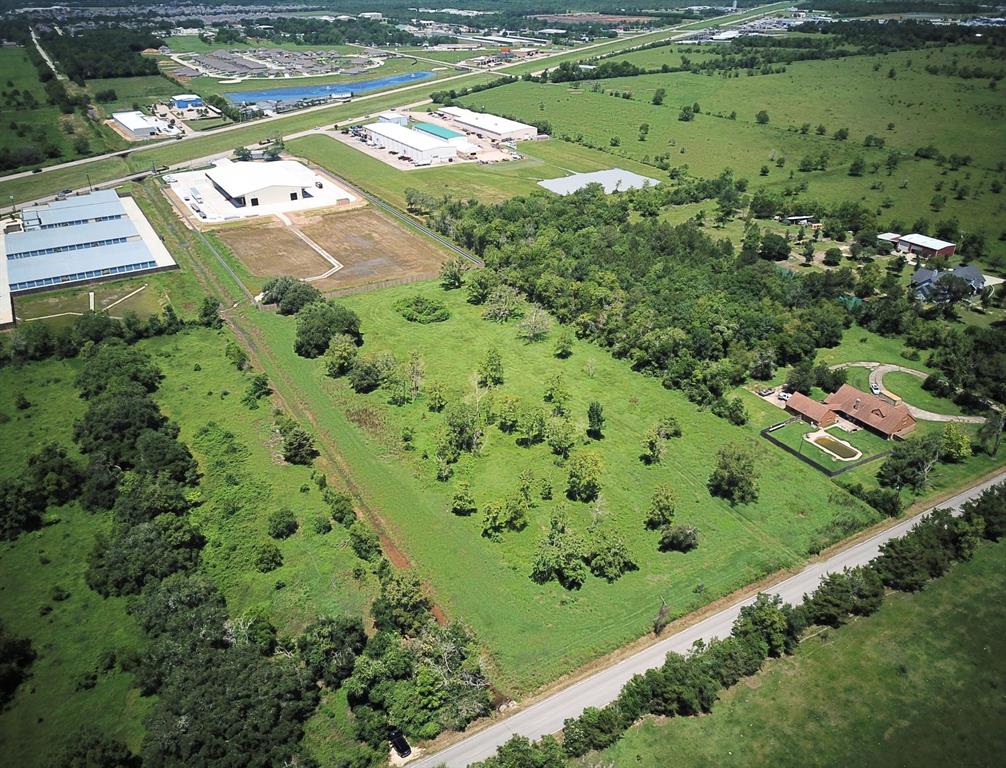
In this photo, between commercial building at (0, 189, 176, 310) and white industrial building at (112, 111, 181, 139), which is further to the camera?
white industrial building at (112, 111, 181, 139)

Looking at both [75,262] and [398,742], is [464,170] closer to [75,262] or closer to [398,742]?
[75,262]

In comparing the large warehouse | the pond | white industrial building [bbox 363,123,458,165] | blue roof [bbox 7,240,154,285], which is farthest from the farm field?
white industrial building [bbox 363,123,458,165]

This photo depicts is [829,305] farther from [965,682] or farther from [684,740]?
[684,740]

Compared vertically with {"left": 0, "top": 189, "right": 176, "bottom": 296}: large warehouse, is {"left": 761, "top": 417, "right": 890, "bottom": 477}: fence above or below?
below

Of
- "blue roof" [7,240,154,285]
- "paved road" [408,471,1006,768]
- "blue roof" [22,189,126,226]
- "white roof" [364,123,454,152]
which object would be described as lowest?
"paved road" [408,471,1006,768]

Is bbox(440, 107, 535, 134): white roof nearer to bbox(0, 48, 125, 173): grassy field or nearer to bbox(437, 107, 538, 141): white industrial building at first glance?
bbox(437, 107, 538, 141): white industrial building

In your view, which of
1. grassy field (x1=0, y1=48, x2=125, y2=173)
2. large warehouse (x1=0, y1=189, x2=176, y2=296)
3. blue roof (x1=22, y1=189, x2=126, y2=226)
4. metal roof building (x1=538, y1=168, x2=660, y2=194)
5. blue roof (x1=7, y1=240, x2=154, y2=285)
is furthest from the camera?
grassy field (x1=0, y1=48, x2=125, y2=173)

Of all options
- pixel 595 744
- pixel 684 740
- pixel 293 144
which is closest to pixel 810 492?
pixel 684 740

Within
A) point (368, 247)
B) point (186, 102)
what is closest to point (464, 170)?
point (368, 247)
